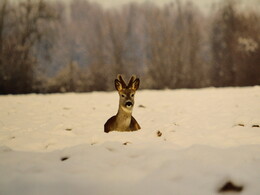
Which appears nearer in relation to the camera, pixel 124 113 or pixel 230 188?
pixel 230 188

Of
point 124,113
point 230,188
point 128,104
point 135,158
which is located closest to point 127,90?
point 128,104

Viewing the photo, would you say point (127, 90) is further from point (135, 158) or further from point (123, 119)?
point (135, 158)

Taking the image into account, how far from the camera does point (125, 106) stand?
603 cm

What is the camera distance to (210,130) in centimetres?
636

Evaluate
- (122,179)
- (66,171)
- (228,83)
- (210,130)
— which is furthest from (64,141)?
(228,83)

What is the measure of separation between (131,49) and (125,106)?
27.0m

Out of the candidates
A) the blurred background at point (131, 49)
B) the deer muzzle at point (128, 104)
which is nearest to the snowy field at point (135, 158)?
the deer muzzle at point (128, 104)

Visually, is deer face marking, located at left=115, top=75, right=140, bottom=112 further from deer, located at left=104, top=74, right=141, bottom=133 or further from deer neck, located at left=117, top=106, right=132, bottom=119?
deer neck, located at left=117, top=106, right=132, bottom=119

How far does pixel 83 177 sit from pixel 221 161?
161cm

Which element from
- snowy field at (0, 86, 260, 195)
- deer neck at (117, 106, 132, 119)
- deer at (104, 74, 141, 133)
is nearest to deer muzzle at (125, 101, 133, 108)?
deer at (104, 74, 141, 133)

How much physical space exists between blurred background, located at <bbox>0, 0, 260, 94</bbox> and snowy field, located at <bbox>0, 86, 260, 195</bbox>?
14.0 meters

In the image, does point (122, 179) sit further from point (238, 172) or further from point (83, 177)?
point (238, 172)

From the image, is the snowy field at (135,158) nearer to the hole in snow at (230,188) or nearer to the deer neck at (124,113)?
the hole in snow at (230,188)

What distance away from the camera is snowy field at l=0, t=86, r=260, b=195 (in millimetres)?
3801
